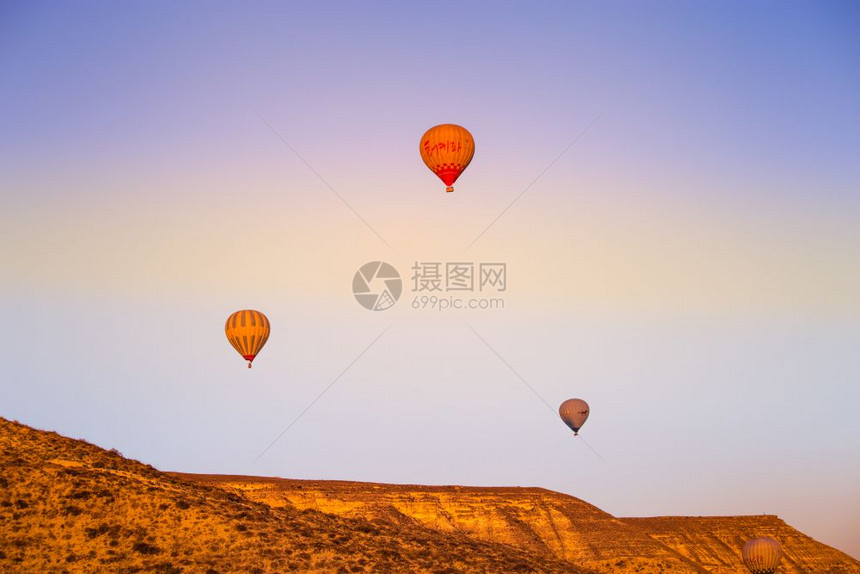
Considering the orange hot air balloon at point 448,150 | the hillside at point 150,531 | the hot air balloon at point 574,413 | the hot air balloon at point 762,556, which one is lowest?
the hillside at point 150,531

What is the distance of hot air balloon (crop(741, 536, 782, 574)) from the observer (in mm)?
85000

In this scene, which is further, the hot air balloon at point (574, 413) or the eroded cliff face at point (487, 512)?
the eroded cliff face at point (487, 512)

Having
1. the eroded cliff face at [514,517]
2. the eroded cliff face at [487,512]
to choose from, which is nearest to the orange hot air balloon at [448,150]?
the eroded cliff face at [514,517]

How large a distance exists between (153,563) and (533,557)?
1942cm

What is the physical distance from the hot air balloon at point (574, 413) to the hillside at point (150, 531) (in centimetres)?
A: 2569

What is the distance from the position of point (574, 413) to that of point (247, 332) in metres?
26.7

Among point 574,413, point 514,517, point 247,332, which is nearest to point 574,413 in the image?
point 574,413

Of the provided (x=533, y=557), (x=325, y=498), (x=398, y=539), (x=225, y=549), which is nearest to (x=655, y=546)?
(x=325, y=498)

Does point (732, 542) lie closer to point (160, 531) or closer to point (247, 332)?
point (247, 332)

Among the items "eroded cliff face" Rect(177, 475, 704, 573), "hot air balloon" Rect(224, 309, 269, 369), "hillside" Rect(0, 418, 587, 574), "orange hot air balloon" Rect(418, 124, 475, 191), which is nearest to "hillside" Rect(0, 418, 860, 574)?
"hillside" Rect(0, 418, 587, 574)

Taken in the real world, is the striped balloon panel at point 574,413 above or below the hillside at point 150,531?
above

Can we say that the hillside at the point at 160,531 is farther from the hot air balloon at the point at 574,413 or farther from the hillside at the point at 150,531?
the hot air balloon at the point at 574,413

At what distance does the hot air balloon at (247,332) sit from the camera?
57.3 meters

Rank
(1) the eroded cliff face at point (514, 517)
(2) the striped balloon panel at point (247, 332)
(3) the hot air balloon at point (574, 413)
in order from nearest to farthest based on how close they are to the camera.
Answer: (2) the striped balloon panel at point (247, 332)
(3) the hot air balloon at point (574, 413)
(1) the eroded cliff face at point (514, 517)
